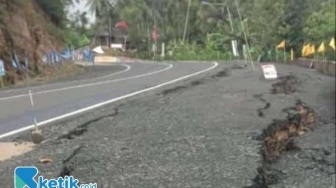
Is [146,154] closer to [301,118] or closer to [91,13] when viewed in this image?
[91,13]

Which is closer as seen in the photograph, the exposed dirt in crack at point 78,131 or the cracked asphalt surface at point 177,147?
the cracked asphalt surface at point 177,147

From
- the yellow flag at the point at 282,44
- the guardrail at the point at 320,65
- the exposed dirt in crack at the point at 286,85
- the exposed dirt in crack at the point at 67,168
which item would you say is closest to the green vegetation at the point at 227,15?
the yellow flag at the point at 282,44

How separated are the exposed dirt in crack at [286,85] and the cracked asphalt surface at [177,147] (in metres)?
3.16

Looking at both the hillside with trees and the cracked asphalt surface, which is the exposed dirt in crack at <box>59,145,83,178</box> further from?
the hillside with trees

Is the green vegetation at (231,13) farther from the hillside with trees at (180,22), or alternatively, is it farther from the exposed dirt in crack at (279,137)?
the exposed dirt in crack at (279,137)

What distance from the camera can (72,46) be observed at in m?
38.2

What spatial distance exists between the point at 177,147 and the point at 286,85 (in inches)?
535

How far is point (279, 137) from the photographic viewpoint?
1152 centimetres

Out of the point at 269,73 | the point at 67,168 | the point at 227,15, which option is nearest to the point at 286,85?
the point at 269,73

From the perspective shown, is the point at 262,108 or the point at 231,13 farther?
the point at 262,108

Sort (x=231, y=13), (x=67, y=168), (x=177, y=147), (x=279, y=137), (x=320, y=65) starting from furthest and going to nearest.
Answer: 1. (x=320, y=65)
2. (x=231, y=13)
3. (x=279, y=137)
4. (x=177, y=147)
5. (x=67, y=168)

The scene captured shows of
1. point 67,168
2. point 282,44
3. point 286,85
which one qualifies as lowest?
point 286,85

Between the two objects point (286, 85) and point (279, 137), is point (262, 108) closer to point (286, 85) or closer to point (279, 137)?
point (279, 137)

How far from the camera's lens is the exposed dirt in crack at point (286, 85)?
19.9m
